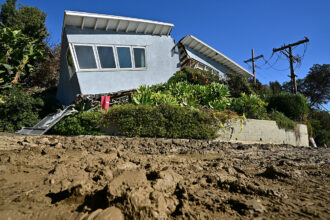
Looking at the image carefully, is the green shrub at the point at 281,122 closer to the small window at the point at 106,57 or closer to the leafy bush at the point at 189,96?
the leafy bush at the point at 189,96

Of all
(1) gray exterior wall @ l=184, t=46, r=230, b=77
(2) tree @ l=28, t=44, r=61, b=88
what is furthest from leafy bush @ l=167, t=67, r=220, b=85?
(2) tree @ l=28, t=44, r=61, b=88

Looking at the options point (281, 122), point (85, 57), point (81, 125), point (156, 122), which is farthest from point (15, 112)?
point (281, 122)

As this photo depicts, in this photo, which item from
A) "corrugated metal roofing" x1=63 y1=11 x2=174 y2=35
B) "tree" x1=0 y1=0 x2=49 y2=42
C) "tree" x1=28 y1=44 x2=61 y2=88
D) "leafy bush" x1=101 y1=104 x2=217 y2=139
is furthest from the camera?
"tree" x1=0 y1=0 x2=49 y2=42

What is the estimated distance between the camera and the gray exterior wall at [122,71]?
876 centimetres

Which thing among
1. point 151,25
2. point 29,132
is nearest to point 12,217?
point 29,132

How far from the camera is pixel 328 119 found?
58.0ft

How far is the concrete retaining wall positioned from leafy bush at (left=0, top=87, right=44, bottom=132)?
8.09 m

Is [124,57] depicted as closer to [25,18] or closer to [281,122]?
[281,122]

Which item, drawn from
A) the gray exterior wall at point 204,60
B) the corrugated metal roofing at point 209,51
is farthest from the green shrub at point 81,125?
the gray exterior wall at point 204,60

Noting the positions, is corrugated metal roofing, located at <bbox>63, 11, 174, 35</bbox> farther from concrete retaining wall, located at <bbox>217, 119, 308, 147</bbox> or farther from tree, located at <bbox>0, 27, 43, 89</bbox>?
concrete retaining wall, located at <bbox>217, 119, 308, 147</bbox>

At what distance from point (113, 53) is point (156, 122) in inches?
232

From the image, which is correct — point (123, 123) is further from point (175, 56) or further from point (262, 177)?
point (175, 56)

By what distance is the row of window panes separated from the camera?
880 centimetres

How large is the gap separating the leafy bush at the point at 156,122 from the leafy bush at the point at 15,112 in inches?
150
